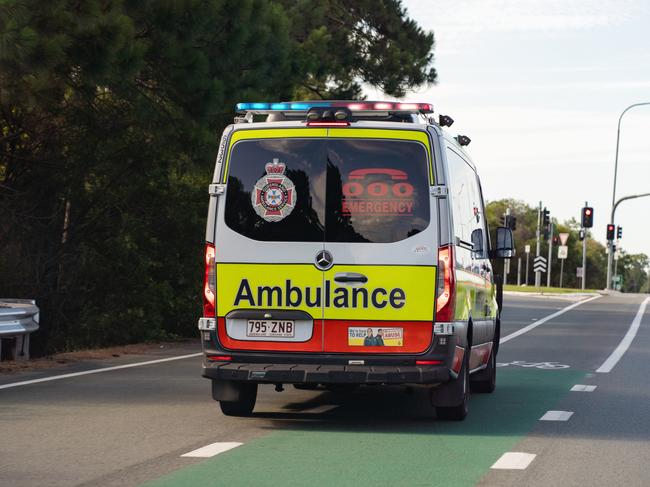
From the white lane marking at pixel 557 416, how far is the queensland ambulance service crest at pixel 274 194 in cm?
318

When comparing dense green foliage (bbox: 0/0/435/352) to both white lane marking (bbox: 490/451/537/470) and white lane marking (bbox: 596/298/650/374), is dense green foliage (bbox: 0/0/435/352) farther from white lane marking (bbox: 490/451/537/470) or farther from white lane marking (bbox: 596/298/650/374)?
white lane marking (bbox: 490/451/537/470)

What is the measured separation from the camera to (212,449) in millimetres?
9508

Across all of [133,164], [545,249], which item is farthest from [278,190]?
[545,249]

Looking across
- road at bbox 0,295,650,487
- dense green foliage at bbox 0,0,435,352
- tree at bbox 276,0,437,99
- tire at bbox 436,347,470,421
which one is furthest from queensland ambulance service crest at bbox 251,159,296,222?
tree at bbox 276,0,437,99

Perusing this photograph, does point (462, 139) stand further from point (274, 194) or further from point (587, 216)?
point (587, 216)

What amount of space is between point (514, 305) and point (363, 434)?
34.8 meters

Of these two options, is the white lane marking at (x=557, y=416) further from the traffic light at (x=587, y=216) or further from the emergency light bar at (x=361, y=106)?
the traffic light at (x=587, y=216)

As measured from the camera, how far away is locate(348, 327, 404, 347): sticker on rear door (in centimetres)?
1059

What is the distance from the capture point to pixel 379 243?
10.6 m

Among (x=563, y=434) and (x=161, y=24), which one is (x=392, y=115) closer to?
(x=563, y=434)

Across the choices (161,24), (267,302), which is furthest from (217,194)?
(161,24)

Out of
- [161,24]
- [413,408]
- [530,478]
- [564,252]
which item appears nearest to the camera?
[530,478]

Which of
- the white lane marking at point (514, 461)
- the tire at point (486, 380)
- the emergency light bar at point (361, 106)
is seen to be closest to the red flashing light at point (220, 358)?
the emergency light bar at point (361, 106)

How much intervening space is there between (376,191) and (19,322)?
6.97m
